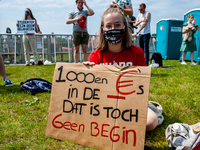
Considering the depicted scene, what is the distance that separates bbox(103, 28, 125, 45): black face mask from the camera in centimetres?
171

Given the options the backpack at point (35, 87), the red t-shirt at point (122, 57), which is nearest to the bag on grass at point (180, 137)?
the red t-shirt at point (122, 57)

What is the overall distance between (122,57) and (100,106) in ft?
2.13

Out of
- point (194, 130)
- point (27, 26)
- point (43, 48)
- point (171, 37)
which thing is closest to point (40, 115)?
point (194, 130)

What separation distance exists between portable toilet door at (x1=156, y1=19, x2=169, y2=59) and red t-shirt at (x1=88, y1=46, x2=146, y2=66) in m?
10.1

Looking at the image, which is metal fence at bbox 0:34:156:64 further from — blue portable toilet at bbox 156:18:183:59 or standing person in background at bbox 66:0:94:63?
blue portable toilet at bbox 156:18:183:59

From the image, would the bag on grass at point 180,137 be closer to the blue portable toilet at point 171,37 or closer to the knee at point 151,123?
the knee at point 151,123

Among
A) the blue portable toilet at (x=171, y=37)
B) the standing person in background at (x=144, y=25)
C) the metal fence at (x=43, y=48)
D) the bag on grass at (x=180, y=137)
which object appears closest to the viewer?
the bag on grass at (x=180, y=137)

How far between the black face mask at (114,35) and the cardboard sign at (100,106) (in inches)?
16.3

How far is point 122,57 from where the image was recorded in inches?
70.2

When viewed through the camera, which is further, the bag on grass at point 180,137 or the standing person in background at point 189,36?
the standing person in background at point 189,36

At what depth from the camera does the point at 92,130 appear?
1.38m

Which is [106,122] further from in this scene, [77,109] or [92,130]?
[77,109]

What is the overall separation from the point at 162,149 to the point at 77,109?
0.79 metres

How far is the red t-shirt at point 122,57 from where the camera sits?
5.80ft
